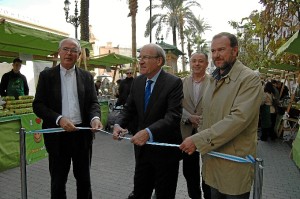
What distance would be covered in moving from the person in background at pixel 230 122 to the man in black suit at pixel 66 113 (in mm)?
1340

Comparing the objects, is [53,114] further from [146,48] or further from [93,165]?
[93,165]

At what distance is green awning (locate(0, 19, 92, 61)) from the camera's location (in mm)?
5595

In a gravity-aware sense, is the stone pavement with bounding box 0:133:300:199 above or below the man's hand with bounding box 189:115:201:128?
below

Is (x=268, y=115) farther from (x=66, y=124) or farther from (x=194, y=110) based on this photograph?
(x=66, y=124)

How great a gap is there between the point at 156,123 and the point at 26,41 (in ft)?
18.4

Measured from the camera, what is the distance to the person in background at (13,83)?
7707 mm

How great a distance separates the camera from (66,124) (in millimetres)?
3025

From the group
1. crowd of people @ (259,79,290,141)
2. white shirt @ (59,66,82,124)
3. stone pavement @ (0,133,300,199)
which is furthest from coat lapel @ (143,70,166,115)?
crowd of people @ (259,79,290,141)

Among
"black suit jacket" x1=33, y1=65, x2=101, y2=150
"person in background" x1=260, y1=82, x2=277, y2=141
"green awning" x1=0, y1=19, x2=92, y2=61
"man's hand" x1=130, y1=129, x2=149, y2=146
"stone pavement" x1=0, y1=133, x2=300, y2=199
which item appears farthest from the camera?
"person in background" x1=260, y1=82, x2=277, y2=141

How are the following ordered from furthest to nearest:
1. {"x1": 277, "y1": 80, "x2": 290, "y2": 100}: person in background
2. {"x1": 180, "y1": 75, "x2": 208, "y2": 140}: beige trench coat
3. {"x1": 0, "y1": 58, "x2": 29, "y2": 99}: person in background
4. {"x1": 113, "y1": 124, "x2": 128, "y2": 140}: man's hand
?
{"x1": 277, "y1": 80, "x2": 290, "y2": 100}: person in background, {"x1": 0, "y1": 58, "x2": 29, "y2": 99}: person in background, {"x1": 180, "y1": 75, "x2": 208, "y2": 140}: beige trench coat, {"x1": 113, "y1": 124, "x2": 128, "y2": 140}: man's hand

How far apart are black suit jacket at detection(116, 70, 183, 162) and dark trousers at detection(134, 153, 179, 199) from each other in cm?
8

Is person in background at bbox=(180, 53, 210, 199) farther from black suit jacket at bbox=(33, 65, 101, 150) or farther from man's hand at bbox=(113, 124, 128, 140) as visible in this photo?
black suit jacket at bbox=(33, 65, 101, 150)

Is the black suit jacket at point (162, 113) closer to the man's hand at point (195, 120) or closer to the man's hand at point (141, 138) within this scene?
the man's hand at point (141, 138)

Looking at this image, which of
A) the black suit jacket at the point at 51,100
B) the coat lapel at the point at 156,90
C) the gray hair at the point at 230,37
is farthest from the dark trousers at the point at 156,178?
the gray hair at the point at 230,37
